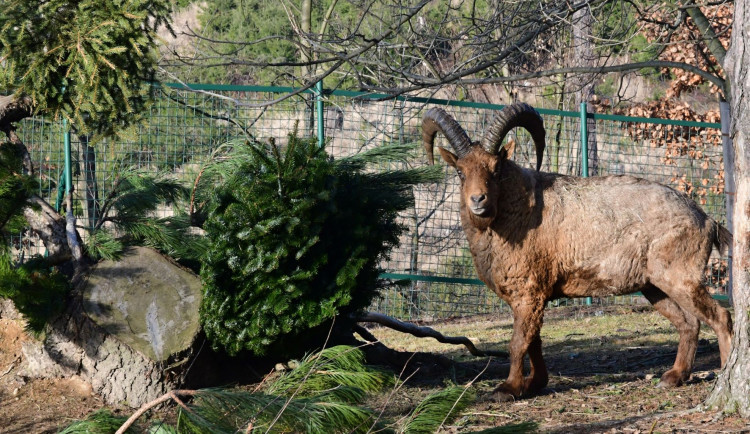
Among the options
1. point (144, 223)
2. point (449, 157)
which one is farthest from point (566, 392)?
point (144, 223)

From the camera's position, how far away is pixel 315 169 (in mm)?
6234

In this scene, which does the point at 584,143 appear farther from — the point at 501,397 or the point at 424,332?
the point at 501,397

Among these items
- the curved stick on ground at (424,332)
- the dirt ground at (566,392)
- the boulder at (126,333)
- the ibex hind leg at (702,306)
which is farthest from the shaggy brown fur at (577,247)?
the boulder at (126,333)

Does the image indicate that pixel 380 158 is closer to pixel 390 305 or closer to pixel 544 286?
pixel 544 286

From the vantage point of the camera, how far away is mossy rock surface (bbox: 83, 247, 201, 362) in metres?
6.18

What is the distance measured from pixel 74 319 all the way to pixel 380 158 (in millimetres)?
2853

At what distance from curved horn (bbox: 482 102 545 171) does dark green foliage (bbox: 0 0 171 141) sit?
2626 mm

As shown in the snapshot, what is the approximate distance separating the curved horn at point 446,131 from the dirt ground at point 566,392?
185cm

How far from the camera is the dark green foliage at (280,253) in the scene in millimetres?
6020

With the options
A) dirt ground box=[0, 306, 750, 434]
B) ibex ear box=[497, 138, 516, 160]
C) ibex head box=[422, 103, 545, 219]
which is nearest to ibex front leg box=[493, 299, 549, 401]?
dirt ground box=[0, 306, 750, 434]

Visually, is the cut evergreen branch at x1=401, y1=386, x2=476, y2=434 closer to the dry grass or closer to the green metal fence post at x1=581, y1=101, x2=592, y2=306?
the dry grass

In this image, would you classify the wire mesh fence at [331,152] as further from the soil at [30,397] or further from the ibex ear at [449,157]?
the soil at [30,397]

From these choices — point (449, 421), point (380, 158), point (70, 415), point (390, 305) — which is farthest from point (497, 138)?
point (390, 305)

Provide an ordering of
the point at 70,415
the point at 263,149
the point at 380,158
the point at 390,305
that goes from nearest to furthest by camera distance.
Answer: the point at 70,415 < the point at 263,149 < the point at 380,158 < the point at 390,305
